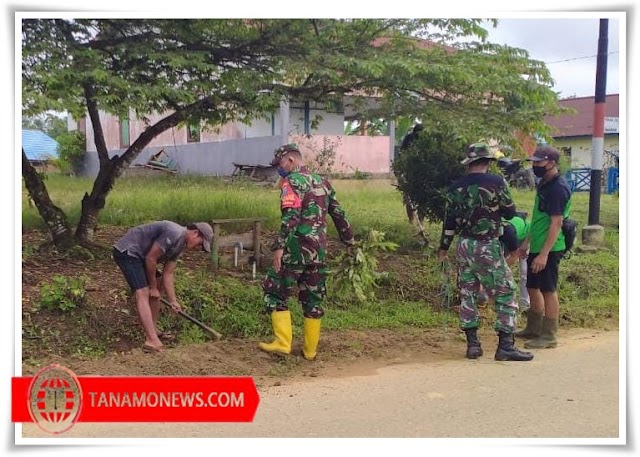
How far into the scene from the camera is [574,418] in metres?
3.84

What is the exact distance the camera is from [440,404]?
4027 mm

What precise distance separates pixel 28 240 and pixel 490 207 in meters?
4.28

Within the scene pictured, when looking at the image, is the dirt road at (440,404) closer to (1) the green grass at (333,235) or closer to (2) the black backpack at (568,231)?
(2) the black backpack at (568,231)

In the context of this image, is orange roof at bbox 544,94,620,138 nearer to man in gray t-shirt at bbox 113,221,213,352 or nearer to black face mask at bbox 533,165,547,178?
black face mask at bbox 533,165,547,178

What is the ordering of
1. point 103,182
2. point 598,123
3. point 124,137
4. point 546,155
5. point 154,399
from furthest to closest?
point 124,137, point 598,123, point 103,182, point 546,155, point 154,399

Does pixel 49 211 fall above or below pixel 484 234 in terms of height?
above

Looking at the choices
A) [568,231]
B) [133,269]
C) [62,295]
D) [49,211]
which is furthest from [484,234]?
[49,211]

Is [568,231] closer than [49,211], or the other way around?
[568,231]

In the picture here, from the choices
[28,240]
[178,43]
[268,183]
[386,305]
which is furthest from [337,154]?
[28,240]

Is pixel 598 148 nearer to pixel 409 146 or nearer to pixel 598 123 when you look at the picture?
pixel 598 123

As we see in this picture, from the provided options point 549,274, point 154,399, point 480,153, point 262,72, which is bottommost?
point 154,399

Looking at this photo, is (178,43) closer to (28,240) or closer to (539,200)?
(28,240)

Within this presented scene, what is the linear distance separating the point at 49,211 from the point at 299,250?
296 cm

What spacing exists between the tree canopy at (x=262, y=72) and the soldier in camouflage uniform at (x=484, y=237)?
1.19 meters
